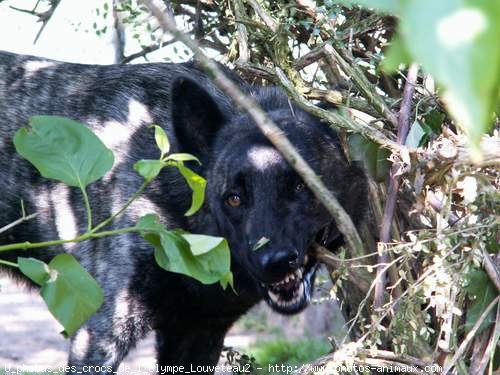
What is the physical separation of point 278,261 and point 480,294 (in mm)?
699

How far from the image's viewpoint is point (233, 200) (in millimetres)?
3180

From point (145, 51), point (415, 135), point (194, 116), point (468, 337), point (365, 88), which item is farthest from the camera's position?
point (145, 51)

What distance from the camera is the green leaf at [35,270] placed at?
5.29 feet

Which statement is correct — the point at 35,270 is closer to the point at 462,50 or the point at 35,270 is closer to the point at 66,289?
the point at 66,289

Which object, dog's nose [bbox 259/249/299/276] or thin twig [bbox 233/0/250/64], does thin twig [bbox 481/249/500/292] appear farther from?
thin twig [bbox 233/0/250/64]

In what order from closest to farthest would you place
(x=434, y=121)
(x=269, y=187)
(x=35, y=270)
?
(x=35, y=270) → (x=434, y=121) → (x=269, y=187)

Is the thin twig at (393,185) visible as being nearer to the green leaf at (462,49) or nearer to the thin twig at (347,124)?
the thin twig at (347,124)

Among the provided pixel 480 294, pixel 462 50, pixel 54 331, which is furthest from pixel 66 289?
pixel 54 331

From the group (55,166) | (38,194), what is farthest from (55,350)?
(55,166)

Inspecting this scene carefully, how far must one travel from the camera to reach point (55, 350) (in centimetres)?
709

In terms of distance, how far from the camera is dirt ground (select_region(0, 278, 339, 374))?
22.1 ft

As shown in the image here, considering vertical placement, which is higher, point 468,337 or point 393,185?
point 393,185

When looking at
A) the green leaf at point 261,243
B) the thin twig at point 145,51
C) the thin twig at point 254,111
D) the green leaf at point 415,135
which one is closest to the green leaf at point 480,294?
the green leaf at point 415,135

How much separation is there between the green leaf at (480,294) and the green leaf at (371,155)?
501 mm
